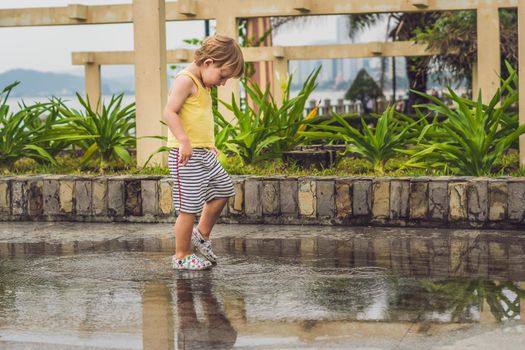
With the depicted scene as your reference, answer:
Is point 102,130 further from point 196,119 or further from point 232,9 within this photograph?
point 232,9

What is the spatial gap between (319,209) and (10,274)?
2644 millimetres

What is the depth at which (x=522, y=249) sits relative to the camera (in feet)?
21.6

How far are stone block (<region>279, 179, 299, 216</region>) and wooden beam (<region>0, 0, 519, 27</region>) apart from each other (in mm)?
5888

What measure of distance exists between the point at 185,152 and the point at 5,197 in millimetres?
3089

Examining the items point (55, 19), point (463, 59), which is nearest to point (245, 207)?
point (55, 19)

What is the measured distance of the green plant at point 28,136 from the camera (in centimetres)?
939

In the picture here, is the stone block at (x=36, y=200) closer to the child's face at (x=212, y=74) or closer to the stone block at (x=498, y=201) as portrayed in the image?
the child's face at (x=212, y=74)

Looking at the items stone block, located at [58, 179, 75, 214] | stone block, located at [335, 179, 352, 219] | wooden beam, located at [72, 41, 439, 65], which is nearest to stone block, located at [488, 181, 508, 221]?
stone block, located at [335, 179, 352, 219]

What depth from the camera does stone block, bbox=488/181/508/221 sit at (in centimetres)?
750

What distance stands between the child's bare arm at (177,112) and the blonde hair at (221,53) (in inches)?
6.5

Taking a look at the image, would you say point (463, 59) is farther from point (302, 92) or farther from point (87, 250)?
point (87, 250)

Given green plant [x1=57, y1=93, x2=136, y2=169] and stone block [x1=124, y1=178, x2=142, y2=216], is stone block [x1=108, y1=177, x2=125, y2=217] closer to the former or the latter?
stone block [x1=124, y1=178, x2=142, y2=216]

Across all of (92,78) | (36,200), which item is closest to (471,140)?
(36,200)

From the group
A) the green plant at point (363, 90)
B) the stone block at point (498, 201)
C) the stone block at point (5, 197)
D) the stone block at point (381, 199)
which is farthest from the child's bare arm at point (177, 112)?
the green plant at point (363, 90)
